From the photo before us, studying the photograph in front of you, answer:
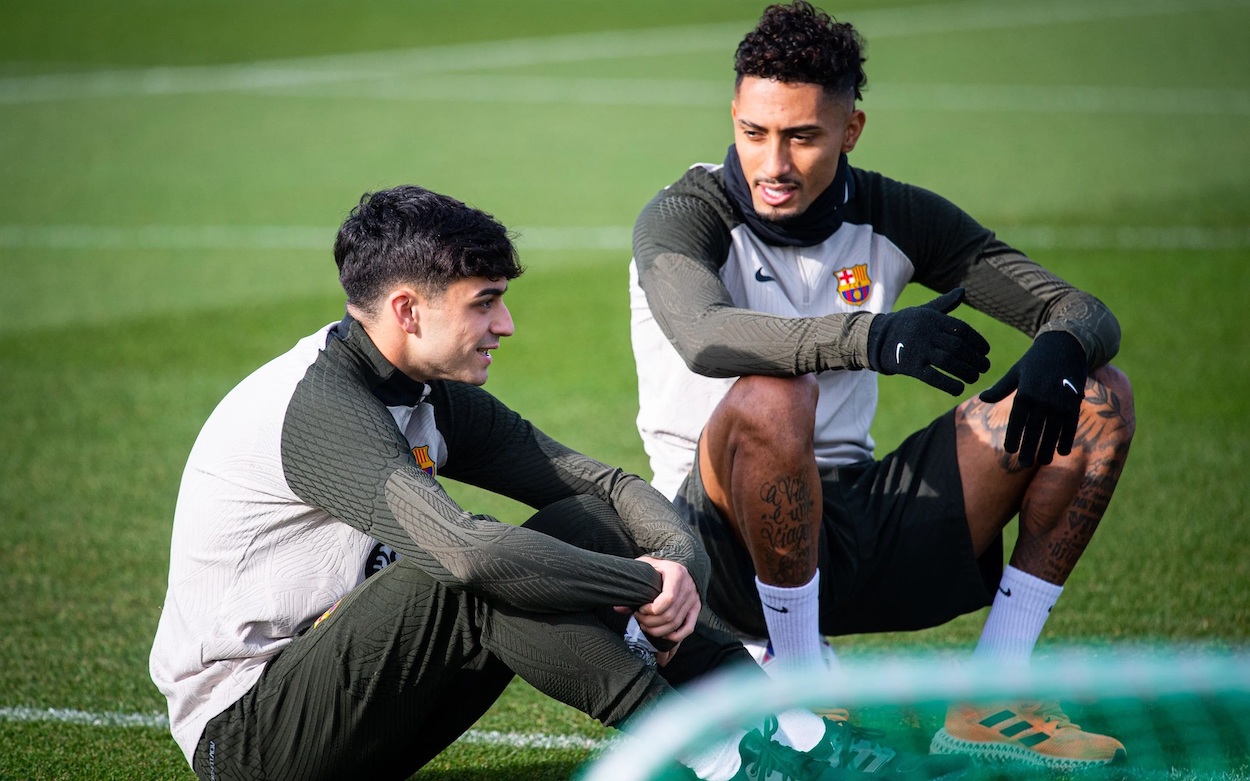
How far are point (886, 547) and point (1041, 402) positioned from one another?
0.65 meters

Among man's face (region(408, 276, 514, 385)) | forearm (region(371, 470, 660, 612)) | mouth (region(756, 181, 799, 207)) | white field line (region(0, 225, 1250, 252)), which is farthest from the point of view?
white field line (region(0, 225, 1250, 252))

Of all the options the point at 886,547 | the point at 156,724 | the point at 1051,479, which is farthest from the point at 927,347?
the point at 156,724

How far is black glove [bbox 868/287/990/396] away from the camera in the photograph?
10.5 ft

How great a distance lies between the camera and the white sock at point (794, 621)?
3.54m

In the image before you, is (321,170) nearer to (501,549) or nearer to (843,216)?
(843,216)

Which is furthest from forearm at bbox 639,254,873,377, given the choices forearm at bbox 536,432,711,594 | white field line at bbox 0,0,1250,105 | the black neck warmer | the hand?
white field line at bbox 0,0,1250,105

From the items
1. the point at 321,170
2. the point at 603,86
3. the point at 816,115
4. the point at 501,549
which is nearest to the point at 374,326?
the point at 501,549

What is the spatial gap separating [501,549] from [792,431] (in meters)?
0.99

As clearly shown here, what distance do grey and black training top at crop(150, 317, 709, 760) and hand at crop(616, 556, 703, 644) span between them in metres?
0.03

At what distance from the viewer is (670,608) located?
290 cm

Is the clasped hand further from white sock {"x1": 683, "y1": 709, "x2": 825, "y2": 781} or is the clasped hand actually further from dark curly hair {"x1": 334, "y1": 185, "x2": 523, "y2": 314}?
dark curly hair {"x1": 334, "y1": 185, "x2": 523, "y2": 314}

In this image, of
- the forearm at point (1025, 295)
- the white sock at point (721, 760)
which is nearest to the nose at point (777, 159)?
the forearm at point (1025, 295)

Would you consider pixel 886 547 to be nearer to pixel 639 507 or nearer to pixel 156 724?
pixel 639 507

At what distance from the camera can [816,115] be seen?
3.79m
